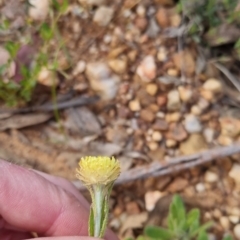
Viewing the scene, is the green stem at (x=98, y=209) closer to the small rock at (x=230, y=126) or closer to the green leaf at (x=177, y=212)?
the green leaf at (x=177, y=212)

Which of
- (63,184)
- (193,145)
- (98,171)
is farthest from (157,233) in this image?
(98,171)

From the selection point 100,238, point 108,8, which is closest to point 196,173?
point 108,8

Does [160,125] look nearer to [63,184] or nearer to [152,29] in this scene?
[152,29]

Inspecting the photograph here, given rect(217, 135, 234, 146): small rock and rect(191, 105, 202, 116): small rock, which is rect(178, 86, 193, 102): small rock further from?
rect(217, 135, 234, 146): small rock

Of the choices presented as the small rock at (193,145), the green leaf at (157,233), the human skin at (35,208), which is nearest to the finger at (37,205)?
the human skin at (35,208)

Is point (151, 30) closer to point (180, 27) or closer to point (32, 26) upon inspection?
point (180, 27)

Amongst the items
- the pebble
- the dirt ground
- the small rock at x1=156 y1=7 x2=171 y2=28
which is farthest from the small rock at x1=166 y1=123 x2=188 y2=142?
the small rock at x1=156 y1=7 x2=171 y2=28

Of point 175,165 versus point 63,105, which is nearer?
point 175,165

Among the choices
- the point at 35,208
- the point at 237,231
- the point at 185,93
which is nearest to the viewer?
the point at 35,208
